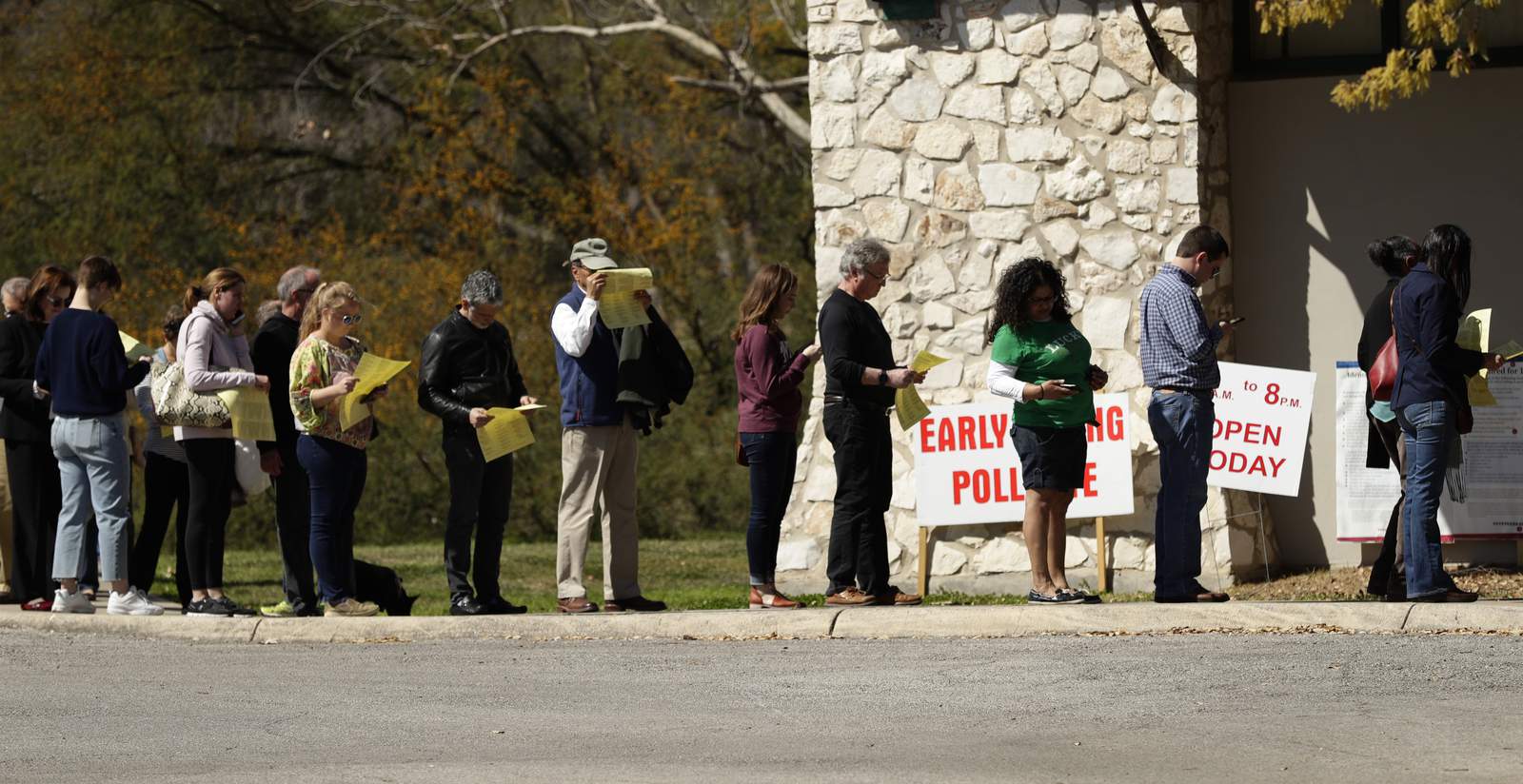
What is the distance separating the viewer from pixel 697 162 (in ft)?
81.9

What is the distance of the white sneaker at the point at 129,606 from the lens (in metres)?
10.2

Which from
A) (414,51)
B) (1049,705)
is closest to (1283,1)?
(1049,705)

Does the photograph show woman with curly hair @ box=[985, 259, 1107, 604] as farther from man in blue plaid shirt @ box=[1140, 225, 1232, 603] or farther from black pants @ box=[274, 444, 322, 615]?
black pants @ box=[274, 444, 322, 615]

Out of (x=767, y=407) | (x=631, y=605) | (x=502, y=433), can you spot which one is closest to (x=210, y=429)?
(x=502, y=433)

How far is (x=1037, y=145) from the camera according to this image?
12.0 meters

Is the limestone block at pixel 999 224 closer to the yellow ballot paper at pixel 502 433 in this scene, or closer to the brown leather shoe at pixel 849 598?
the brown leather shoe at pixel 849 598

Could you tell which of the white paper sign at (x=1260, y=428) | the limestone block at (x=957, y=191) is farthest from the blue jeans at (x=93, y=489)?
the white paper sign at (x=1260, y=428)

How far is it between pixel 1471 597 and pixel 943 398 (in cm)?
363

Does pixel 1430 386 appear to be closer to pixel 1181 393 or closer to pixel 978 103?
pixel 1181 393

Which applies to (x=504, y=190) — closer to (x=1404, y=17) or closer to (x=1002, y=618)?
(x=1404, y=17)

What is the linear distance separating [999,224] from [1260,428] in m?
1.88

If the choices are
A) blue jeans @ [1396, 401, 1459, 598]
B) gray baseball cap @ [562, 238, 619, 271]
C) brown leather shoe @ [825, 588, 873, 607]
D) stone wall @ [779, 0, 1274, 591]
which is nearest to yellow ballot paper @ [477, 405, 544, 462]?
gray baseball cap @ [562, 238, 619, 271]

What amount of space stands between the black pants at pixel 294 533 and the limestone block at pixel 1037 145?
447 centimetres

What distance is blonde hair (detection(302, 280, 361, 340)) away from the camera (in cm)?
982
